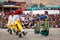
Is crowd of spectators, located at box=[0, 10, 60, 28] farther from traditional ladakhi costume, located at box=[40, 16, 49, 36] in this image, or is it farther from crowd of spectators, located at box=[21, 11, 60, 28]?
traditional ladakhi costume, located at box=[40, 16, 49, 36]

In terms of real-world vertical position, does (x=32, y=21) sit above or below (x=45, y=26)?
below

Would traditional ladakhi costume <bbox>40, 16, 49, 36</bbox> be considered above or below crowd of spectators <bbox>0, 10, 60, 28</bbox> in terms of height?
above

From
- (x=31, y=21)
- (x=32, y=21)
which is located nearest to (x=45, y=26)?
(x=32, y=21)

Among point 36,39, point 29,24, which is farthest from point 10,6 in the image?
point 36,39

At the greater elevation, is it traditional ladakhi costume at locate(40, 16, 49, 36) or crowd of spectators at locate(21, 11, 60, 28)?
traditional ladakhi costume at locate(40, 16, 49, 36)

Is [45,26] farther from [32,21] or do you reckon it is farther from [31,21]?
[31,21]

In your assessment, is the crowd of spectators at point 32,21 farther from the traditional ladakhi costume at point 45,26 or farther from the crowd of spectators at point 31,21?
the traditional ladakhi costume at point 45,26

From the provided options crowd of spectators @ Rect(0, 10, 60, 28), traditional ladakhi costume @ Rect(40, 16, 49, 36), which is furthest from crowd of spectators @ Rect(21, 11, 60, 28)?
traditional ladakhi costume @ Rect(40, 16, 49, 36)

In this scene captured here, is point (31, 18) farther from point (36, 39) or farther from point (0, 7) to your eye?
point (0, 7)

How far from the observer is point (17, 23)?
16422 millimetres

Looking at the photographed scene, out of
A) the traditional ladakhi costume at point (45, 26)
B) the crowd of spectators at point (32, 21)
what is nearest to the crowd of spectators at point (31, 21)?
the crowd of spectators at point (32, 21)

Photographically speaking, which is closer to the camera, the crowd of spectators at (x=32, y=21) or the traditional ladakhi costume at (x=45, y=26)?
the traditional ladakhi costume at (x=45, y=26)

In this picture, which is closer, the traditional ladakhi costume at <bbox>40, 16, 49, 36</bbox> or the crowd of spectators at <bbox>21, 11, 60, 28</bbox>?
the traditional ladakhi costume at <bbox>40, 16, 49, 36</bbox>

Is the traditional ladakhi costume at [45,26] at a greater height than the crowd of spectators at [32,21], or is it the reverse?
the traditional ladakhi costume at [45,26]
